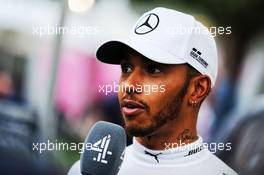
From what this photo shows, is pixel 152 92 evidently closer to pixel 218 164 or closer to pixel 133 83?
pixel 133 83

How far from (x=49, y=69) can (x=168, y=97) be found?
0.57 metres

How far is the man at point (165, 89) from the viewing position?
2.83m

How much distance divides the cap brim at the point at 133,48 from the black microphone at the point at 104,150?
29 cm

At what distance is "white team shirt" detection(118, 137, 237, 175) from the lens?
2.89m

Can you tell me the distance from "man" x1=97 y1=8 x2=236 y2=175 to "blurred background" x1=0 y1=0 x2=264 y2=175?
54 millimetres

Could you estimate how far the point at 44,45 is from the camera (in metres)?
3.02

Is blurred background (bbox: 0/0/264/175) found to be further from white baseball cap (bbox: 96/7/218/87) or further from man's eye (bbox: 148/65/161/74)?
man's eye (bbox: 148/65/161/74)

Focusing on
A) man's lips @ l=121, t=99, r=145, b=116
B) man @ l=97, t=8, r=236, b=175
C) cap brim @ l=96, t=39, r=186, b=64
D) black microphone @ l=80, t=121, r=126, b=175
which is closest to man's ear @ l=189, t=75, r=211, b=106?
man @ l=97, t=8, r=236, b=175

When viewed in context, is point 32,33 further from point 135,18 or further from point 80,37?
point 135,18

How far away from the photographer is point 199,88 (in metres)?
2.88

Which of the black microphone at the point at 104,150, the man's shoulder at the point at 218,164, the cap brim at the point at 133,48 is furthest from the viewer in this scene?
the man's shoulder at the point at 218,164

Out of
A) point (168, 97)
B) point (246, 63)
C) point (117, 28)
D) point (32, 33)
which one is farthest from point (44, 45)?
point (246, 63)

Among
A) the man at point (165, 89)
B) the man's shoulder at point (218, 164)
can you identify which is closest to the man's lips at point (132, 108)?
the man at point (165, 89)

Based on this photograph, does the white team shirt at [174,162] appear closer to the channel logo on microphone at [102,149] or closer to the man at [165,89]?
the man at [165,89]
